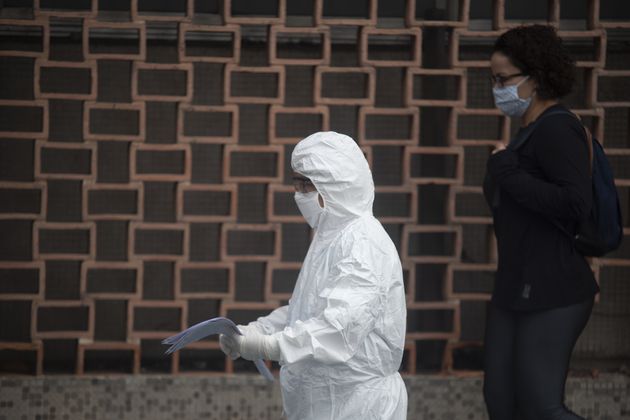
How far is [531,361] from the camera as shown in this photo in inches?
189

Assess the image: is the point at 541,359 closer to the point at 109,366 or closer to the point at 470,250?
the point at 470,250

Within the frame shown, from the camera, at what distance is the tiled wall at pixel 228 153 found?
606cm

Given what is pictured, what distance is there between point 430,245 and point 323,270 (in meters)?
2.36

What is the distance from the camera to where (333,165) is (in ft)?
13.4

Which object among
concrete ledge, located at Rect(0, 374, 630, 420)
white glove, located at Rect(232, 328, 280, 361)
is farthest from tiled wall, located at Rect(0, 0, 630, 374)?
white glove, located at Rect(232, 328, 280, 361)

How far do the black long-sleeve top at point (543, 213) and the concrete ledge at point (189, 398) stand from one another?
1.35m

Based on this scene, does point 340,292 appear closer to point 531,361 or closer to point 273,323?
point 273,323

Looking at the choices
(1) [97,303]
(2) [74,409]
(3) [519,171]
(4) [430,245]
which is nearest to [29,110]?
(1) [97,303]

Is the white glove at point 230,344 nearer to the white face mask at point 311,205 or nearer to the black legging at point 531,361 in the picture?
the white face mask at point 311,205

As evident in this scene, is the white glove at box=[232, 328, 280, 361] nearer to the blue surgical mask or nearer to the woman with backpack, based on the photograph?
the woman with backpack

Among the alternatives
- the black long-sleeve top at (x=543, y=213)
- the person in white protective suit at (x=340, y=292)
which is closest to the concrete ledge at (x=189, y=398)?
the black long-sleeve top at (x=543, y=213)

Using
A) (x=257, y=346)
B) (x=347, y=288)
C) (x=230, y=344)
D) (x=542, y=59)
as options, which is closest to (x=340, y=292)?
(x=347, y=288)

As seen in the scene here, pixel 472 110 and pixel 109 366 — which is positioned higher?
pixel 472 110

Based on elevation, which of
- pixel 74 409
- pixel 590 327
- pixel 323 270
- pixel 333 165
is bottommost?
pixel 74 409
